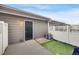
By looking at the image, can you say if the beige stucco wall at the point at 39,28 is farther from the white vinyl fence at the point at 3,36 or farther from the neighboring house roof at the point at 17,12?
the white vinyl fence at the point at 3,36

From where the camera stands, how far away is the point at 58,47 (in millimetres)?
2855

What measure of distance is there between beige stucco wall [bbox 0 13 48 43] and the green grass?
0.29 metres

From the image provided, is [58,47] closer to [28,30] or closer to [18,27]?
[28,30]

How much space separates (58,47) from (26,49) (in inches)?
27.4

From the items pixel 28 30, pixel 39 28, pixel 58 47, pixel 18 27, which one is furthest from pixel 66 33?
pixel 18 27

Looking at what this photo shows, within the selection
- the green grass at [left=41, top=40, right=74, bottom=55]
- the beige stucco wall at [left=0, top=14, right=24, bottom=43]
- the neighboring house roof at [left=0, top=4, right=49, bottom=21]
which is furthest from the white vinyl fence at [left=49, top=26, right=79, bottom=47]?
the beige stucco wall at [left=0, top=14, right=24, bottom=43]

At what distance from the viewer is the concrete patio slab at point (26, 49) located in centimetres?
276

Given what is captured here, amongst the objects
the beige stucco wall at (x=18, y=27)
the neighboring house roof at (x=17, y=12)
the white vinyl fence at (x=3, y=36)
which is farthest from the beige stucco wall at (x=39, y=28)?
the white vinyl fence at (x=3, y=36)

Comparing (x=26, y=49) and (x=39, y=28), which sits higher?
(x=39, y=28)
